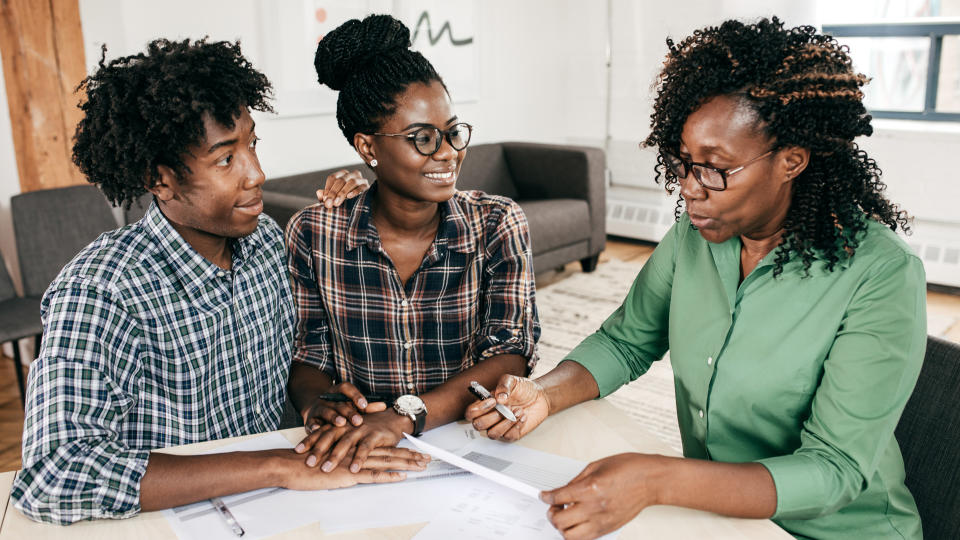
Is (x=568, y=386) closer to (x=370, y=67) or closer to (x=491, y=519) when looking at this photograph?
(x=491, y=519)

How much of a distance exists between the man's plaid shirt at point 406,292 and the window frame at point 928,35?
371 cm

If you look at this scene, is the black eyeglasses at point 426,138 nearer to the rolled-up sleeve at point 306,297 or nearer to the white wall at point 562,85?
the rolled-up sleeve at point 306,297

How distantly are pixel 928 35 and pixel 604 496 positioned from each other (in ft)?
15.1

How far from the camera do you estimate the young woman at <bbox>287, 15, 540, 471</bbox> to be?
1532 millimetres

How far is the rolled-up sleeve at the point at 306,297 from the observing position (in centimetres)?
157

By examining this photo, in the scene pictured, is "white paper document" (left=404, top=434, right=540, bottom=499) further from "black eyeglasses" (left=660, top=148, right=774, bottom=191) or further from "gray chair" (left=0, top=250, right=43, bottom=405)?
"gray chair" (left=0, top=250, right=43, bottom=405)

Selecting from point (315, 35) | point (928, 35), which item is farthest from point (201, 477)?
Result: point (928, 35)

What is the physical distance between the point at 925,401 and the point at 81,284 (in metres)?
1.37

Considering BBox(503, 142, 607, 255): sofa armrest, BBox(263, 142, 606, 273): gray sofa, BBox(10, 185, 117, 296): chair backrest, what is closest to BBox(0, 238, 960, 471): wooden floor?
BBox(263, 142, 606, 273): gray sofa

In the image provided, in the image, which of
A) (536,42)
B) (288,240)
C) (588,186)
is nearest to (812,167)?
(288,240)

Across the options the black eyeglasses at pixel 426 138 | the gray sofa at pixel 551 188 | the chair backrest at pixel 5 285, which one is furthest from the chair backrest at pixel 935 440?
the chair backrest at pixel 5 285

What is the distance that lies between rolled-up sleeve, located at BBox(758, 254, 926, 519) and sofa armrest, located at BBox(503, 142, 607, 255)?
360cm

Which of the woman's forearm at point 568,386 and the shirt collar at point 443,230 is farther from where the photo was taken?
the shirt collar at point 443,230

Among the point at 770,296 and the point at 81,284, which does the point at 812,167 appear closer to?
the point at 770,296
